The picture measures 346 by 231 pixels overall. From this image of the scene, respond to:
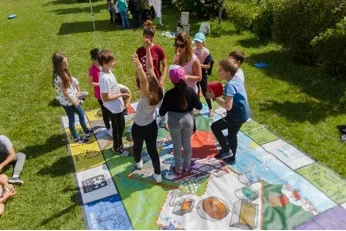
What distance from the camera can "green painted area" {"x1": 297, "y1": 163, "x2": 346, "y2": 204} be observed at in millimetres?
4738

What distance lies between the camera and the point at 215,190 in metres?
4.94

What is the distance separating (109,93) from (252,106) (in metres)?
3.81

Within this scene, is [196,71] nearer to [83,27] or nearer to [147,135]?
[147,135]

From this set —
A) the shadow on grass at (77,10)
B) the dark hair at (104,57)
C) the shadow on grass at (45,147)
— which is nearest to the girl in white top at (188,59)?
the dark hair at (104,57)

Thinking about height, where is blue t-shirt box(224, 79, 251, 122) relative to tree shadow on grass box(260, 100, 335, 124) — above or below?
above

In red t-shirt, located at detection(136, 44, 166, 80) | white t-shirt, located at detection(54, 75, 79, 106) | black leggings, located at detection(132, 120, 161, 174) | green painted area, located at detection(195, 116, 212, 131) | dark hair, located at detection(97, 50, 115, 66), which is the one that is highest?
dark hair, located at detection(97, 50, 115, 66)

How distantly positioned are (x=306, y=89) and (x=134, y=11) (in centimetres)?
1020

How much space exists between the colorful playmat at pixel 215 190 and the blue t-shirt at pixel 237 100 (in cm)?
101

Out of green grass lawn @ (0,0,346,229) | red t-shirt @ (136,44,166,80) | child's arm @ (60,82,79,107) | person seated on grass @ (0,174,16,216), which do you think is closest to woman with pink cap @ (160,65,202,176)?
red t-shirt @ (136,44,166,80)

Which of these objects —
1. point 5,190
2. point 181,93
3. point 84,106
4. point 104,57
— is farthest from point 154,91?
point 84,106

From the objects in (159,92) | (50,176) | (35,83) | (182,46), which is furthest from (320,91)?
(35,83)

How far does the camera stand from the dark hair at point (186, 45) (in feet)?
16.7

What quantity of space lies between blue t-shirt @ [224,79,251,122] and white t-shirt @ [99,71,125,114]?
5.74 feet

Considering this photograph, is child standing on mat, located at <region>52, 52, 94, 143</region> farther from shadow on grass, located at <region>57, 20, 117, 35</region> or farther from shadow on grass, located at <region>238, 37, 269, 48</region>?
shadow on grass, located at <region>57, 20, 117, 35</region>
